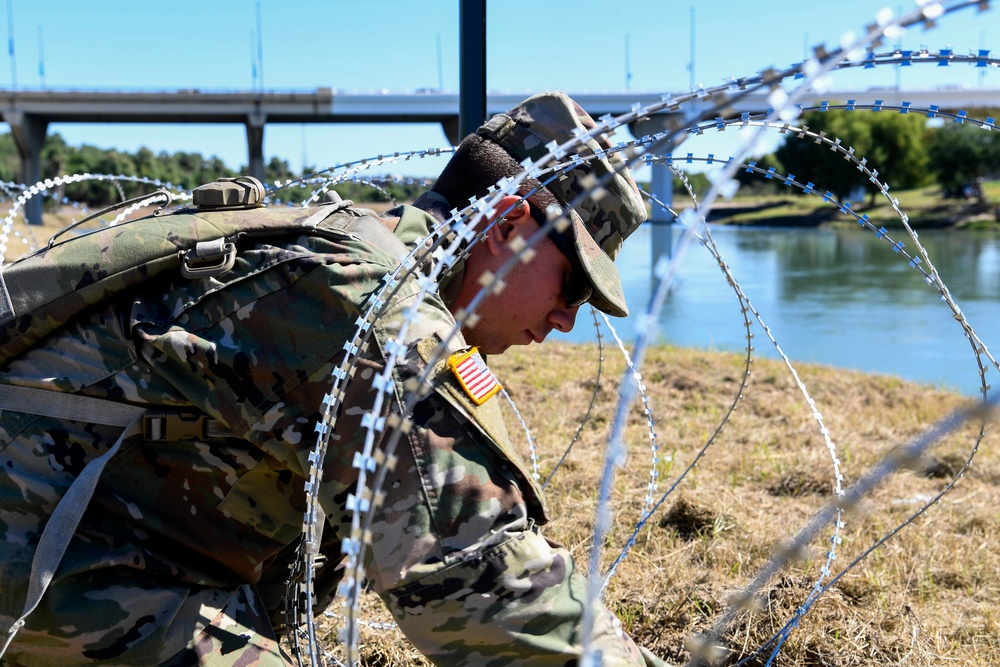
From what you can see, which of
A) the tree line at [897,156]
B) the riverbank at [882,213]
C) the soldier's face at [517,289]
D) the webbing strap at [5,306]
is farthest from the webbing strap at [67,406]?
the tree line at [897,156]

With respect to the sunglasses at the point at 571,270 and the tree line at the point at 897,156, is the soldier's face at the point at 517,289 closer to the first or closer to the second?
the sunglasses at the point at 571,270

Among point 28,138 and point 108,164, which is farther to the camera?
point 108,164

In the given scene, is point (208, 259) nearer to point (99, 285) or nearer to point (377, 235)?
point (99, 285)

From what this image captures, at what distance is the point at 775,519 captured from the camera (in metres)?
3.78

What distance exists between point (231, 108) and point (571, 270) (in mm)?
30734

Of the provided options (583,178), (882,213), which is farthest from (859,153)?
(583,178)

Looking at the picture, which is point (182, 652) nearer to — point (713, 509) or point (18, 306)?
point (18, 306)

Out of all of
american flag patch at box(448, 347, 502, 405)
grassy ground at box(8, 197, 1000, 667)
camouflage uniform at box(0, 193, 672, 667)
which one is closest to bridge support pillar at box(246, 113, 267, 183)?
grassy ground at box(8, 197, 1000, 667)

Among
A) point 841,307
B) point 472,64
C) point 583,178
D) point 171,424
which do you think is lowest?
point 841,307

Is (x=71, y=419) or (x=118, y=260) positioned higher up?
(x=118, y=260)

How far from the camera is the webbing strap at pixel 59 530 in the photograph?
1.65 m

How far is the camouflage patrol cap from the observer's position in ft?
6.73

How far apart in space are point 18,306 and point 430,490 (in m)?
0.90

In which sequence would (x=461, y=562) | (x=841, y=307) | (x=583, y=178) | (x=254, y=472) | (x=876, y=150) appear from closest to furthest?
(x=461, y=562) < (x=254, y=472) < (x=583, y=178) < (x=841, y=307) < (x=876, y=150)
